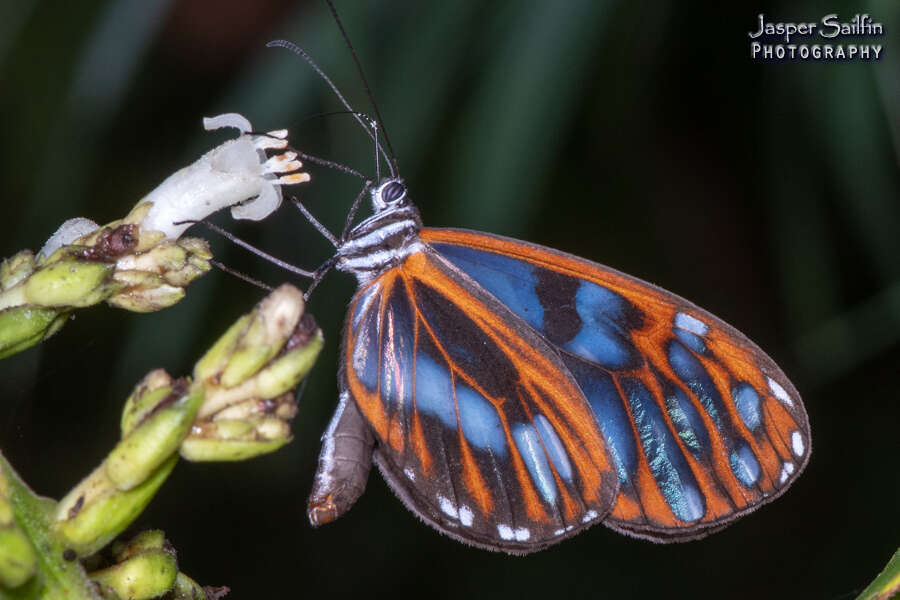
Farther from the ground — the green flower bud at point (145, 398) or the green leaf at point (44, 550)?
the green flower bud at point (145, 398)

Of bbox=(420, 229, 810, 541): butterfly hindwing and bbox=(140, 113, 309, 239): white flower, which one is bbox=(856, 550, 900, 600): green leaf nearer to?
bbox=(420, 229, 810, 541): butterfly hindwing

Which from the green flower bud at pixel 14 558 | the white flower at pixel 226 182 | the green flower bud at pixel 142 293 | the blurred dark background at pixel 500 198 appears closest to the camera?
the green flower bud at pixel 14 558

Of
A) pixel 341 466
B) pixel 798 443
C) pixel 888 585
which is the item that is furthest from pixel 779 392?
pixel 341 466

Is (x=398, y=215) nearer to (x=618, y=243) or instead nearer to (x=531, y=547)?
(x=531, y=547)

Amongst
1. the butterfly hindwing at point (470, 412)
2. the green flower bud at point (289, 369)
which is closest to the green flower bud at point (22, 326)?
the green flower bud at point (289, 369)

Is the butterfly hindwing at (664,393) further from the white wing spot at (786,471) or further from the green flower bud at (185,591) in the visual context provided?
the green flower bud at (185,591)

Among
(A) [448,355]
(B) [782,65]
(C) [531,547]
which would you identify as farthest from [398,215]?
(B) [782,65]

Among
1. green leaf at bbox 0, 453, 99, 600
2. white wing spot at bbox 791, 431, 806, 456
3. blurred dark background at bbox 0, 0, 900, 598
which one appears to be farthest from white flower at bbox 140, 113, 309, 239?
white wing spot at bbox 791, 431, 806, 456

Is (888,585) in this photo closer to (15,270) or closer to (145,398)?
(145,398)
